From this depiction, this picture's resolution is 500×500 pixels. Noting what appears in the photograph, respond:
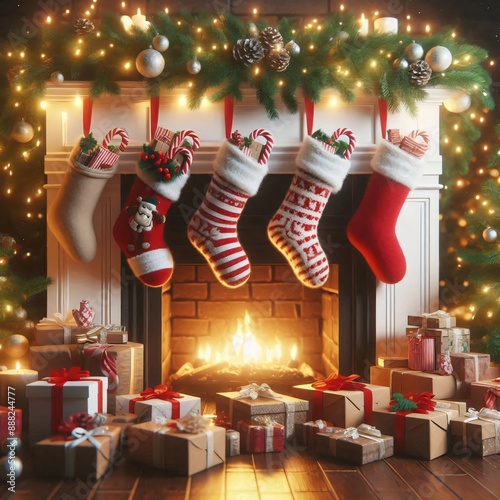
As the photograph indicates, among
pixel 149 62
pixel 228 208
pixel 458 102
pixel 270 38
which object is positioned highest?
pixel 270 38

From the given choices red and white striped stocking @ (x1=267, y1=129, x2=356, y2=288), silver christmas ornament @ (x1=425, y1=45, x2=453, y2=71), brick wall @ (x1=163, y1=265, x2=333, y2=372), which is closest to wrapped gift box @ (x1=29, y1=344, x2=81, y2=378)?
brick wall @ (x1=163, y1=265, x2=333, y2=372)

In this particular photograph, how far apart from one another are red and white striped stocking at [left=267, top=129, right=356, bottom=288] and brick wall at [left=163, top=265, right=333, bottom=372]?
1.95 ft

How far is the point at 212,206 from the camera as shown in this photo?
2.97m

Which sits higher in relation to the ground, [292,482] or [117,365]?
[117,365]

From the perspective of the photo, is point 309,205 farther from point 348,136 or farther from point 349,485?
point 349,485

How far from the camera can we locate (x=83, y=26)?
3035 millimetres

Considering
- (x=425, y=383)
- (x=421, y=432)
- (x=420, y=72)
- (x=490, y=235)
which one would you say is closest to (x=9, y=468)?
(x=421, y=432)

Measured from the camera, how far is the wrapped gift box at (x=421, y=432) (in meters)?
2.42

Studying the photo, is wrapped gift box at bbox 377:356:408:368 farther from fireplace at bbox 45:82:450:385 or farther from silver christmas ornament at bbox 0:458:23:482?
silver christmas ornament at bbox 0:458:23:482

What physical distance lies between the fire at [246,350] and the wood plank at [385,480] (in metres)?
1.18

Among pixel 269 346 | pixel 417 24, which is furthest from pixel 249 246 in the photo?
pixel 417 24

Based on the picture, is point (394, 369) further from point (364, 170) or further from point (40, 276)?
point (40, 276)

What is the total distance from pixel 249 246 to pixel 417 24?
1.52 meters

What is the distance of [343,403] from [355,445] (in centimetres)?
28
